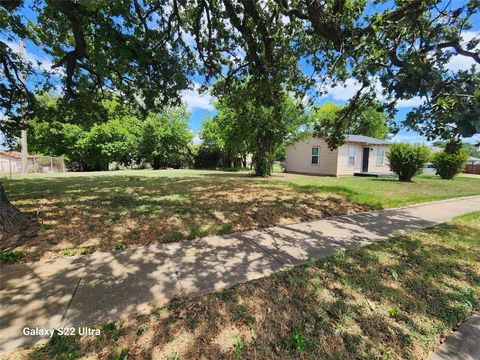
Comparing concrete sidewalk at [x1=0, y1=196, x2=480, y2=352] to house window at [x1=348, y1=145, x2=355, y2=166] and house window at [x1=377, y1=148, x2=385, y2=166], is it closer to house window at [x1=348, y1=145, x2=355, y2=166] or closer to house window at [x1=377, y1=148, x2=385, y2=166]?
house window at [x1=348, y1=145, x2=355, y2=166]

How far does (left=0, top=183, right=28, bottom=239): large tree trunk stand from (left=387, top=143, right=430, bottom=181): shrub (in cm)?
1522

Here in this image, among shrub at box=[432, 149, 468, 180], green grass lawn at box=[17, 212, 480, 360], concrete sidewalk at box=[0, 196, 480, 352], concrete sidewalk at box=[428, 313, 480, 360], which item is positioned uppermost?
shrub at box=[432, 149, 468, 180]

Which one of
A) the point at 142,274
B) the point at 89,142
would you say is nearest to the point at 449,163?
the point at 142,274

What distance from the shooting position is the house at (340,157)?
1727 centimetres

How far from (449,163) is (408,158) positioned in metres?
5.29

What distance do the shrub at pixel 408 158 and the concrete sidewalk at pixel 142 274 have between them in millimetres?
10499

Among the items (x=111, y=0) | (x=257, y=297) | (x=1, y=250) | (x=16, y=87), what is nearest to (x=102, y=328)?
(x=257, y=297)

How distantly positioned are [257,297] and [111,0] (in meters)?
5.61

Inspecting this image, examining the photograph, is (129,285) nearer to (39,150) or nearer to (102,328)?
(102,328)

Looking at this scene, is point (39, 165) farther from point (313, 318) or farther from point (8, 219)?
point (313, 318)

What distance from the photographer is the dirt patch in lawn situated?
340cm

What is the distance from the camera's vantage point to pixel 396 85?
9.72 feet

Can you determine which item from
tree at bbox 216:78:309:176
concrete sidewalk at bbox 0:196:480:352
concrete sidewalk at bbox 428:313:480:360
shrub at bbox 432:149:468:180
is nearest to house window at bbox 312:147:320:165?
tree at bbox 216:78:309:176

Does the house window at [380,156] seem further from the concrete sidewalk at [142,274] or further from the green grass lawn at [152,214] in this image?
the concrete sidewalk at [142,274]
